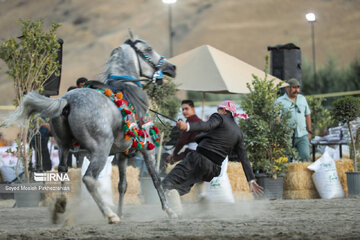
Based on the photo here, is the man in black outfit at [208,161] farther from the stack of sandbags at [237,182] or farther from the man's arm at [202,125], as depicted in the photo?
the stack of sandbags at [237,182]

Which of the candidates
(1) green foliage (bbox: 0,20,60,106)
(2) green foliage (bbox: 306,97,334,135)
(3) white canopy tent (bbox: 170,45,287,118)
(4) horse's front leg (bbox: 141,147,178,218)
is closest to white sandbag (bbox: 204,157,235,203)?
(4) horse's front leg (bbox: 141,147,178,218)

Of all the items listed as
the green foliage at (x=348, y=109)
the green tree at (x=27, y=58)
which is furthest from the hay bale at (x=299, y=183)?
the green tree at (x=27, y=58)

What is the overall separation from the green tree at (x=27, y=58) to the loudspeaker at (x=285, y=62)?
642 cm

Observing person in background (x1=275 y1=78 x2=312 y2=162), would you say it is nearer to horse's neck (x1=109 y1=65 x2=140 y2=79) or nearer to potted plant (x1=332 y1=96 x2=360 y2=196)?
potted plant (x1=332 y1=96 x2=360 y2=196)

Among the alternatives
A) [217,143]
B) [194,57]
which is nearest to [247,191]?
[217,143]

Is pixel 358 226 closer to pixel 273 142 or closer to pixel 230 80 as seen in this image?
pixel 273 142

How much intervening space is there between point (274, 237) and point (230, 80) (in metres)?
7.53

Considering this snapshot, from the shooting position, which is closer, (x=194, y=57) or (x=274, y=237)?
(x=274, y=237)

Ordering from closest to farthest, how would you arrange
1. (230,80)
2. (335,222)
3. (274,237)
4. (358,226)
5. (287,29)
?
(274,237) < (358,226) < (335,222) < (230,80) < (287,29)

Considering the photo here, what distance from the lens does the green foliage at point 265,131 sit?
988cm

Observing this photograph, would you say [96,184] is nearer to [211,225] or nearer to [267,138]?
[211,225]

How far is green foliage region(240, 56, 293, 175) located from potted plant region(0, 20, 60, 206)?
11.7ft

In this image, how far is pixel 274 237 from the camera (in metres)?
4.42

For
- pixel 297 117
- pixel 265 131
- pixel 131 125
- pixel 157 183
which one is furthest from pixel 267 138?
pixel 131 125
